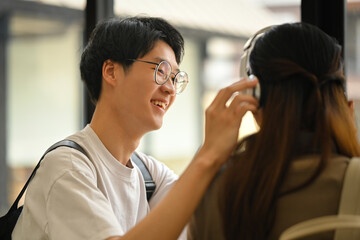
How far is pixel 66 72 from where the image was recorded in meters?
3.18

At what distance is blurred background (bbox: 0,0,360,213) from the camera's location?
2557mm

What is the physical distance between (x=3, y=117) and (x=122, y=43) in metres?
1.98

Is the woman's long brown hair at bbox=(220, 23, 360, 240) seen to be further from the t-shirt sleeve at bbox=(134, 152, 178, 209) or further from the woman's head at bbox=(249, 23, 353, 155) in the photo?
the t-shirt sleeve at bbox=(134, 152, 178, 209)

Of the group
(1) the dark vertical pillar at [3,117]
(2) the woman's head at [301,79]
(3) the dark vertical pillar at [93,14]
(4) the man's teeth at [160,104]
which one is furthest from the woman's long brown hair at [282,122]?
(1) the dark vertical pillar at [3,117]

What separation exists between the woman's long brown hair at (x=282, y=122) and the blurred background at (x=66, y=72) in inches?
53.0

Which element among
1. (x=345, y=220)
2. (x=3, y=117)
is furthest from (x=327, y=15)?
(x=3, y=117)

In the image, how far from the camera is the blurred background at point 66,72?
256 cm

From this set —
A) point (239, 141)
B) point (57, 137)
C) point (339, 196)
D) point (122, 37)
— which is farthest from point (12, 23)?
point (339, 196)

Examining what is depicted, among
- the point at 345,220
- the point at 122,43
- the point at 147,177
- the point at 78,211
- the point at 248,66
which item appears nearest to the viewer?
the point at 345,220

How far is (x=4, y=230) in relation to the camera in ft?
4.78

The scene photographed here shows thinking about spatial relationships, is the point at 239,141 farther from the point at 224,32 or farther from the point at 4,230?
the point at 224,32

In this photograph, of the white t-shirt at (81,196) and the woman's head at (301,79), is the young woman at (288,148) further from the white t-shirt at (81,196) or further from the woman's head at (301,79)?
the white t-shirt at (81,196)

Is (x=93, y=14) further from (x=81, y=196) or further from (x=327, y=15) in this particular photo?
(x=81, y=196)

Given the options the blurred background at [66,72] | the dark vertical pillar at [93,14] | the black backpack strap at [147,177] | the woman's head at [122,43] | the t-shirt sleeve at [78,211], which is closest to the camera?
the t-shirt sleeve at [78,211]
